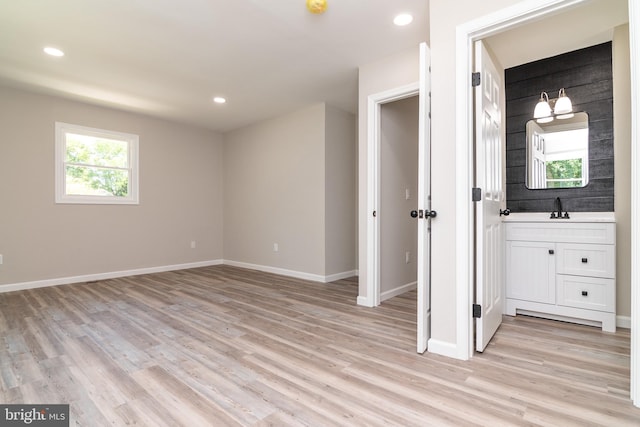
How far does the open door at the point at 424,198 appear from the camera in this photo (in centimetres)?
210

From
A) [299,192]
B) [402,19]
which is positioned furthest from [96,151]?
[402,19]

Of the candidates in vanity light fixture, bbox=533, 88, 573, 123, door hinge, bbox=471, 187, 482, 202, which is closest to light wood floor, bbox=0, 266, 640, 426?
door hinge, bbox=471, 187, 482, 202

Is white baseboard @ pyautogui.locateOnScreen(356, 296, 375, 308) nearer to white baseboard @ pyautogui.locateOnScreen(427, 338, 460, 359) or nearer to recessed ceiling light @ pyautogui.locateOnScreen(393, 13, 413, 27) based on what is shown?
white baseboard @ pyautogui.locateOnScreen(427, 338, 460, 359)

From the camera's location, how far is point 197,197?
228 inches

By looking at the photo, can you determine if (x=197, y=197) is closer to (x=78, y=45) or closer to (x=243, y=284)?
(x=243, y=284)

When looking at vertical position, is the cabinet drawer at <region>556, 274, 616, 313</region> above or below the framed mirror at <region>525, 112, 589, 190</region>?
below

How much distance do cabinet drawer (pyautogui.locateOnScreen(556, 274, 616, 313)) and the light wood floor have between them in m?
0.20

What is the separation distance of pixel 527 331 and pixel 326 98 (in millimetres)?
3518

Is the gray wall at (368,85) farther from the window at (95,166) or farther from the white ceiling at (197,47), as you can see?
the window at (95,166)

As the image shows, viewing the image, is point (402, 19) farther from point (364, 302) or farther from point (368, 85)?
point (364, 302)

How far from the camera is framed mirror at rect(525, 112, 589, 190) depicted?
115 inches

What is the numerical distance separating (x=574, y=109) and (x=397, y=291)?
253cm

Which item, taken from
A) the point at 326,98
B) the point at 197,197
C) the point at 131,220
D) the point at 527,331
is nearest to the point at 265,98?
the point at 326,98

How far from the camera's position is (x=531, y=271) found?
2.82 m
